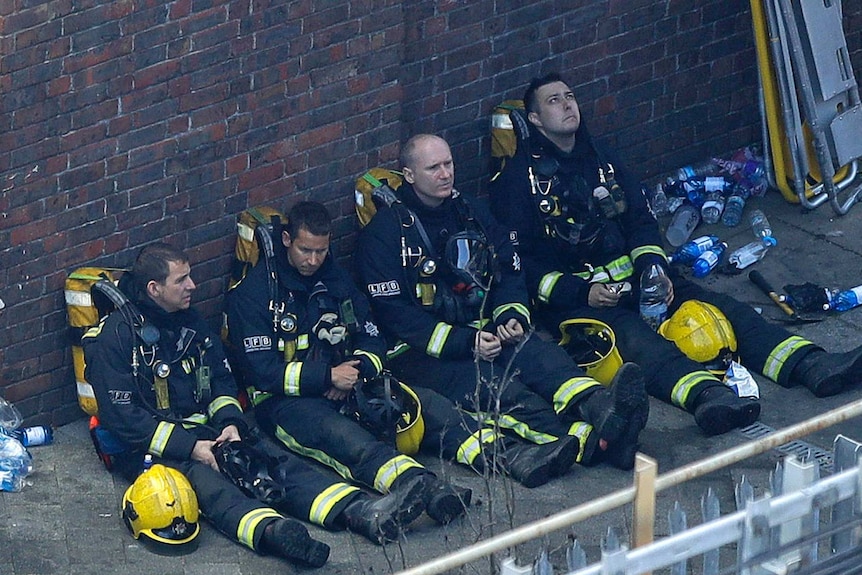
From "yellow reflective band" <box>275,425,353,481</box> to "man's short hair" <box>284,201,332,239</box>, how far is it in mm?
889

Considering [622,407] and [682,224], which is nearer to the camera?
[622,407]

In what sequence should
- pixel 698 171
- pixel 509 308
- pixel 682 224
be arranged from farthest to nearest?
1. pixel 698 171
2. pixel 682 224
3. pixel 509 308

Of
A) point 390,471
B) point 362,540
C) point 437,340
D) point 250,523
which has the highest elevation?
point 437,340

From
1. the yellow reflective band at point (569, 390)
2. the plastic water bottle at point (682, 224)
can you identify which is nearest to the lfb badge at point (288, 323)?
the yellow reflective band at point (569, 390)

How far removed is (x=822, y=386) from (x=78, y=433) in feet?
11.4

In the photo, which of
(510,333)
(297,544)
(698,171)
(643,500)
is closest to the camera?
(643,500)

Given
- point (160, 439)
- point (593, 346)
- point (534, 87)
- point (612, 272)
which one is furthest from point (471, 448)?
point (534, 87)

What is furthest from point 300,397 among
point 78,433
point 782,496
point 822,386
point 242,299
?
point 782,496

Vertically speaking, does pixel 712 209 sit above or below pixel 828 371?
above

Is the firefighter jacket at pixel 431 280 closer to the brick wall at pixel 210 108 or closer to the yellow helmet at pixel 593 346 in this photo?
the yellow helmet at pixel 593 346

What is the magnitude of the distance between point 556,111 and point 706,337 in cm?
136

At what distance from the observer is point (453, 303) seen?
892 cm

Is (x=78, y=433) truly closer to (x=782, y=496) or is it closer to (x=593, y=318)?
(x=593, y=318)

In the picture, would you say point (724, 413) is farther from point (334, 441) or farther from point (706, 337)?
point (334, 441)
